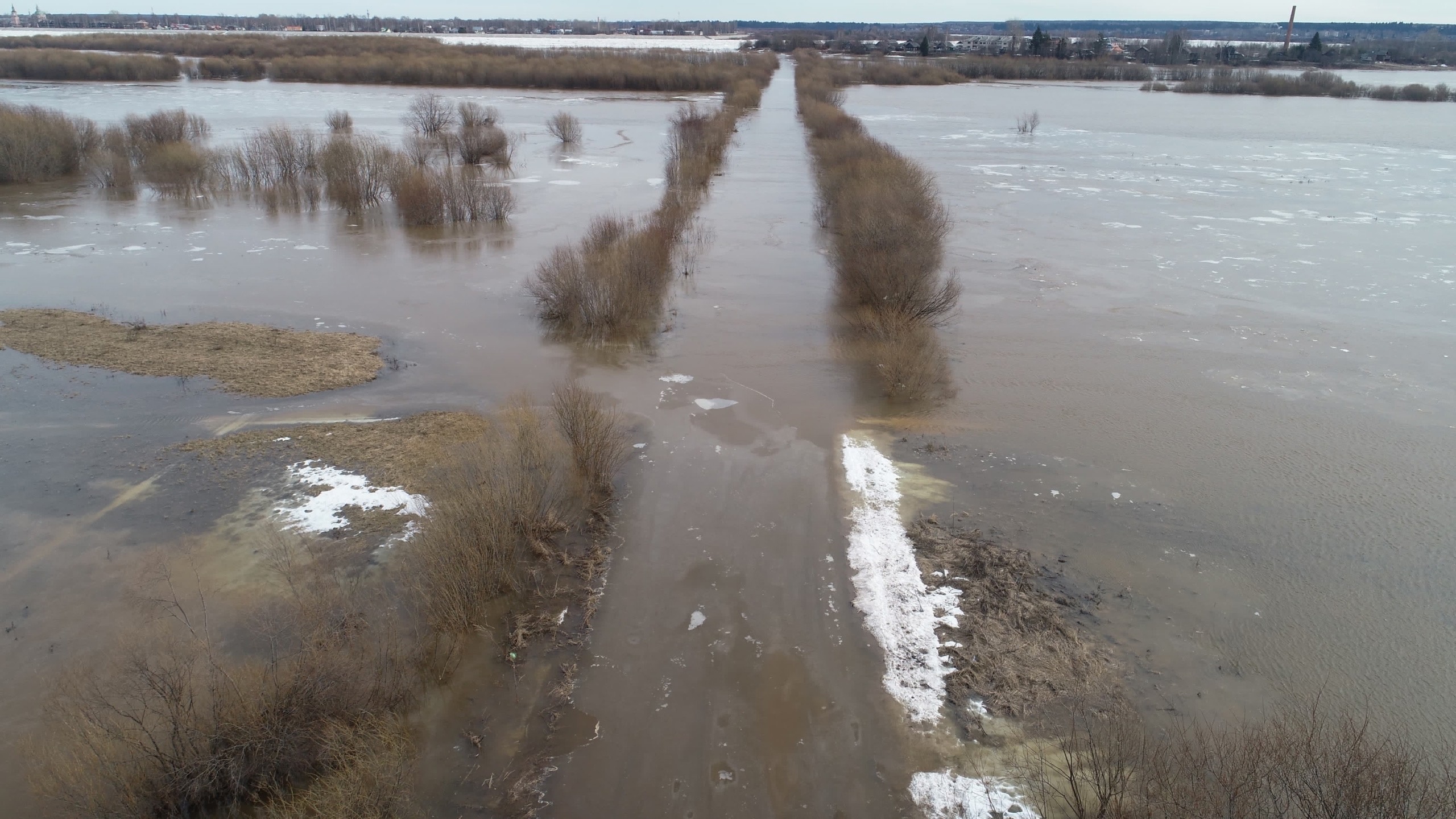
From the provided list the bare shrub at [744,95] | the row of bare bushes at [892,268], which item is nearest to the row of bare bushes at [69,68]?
the bare shrub at [744,95]

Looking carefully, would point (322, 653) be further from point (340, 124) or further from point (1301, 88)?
point (1301, 88)

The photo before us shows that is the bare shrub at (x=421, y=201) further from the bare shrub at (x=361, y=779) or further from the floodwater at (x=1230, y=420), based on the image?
the bare shrub at (x=361, y=779)

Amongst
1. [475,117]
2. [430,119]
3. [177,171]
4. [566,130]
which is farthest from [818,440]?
[430,119]

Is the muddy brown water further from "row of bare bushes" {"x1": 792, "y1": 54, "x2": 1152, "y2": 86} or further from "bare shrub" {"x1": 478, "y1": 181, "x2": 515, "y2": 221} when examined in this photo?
"row of bare bushes" {"x1": 792, "y1": 54, "x2": 1152, "y2": 86}

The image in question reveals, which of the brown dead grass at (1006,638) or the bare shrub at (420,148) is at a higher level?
the bare shrub at (420,148)

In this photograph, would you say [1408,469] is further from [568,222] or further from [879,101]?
[879,101]

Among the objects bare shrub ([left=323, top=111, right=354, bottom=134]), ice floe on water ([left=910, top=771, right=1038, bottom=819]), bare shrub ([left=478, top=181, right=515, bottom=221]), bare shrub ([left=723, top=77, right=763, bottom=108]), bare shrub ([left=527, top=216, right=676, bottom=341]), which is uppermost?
bare shrub ([left=723, top=77, right=763, bottom=108])

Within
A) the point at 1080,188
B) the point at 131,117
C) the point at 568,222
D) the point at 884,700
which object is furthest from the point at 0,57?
the point at 884,700

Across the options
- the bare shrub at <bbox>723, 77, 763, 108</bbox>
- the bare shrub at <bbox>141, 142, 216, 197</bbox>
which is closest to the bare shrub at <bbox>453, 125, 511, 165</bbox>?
the bare shrub at <bbox>141, 142, 216, 197</bbox>
